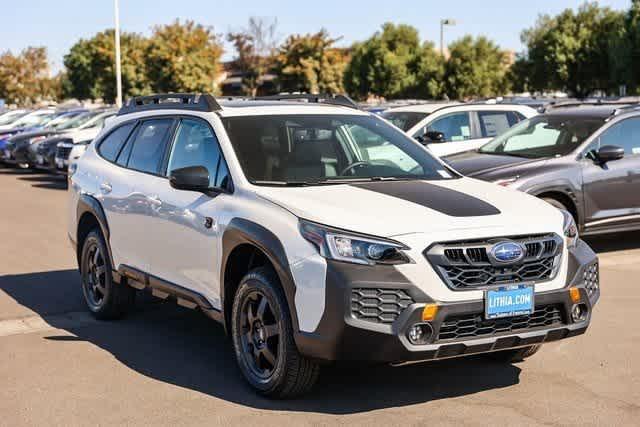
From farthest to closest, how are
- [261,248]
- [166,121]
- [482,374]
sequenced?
[166,121]
[482,374]
[261,248]

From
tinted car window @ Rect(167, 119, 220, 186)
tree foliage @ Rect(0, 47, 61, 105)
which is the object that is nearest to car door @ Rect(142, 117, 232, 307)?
tinted car window @ Rect(167, 119, 220, 186)

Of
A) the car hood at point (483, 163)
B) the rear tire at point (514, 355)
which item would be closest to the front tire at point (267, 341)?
the rear tire at point (514, 355)

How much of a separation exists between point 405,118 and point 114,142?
7844 mm

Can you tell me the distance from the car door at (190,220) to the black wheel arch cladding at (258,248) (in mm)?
105

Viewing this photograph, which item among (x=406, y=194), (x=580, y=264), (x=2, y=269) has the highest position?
(x=406, y=194)

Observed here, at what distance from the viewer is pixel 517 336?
5.11 m

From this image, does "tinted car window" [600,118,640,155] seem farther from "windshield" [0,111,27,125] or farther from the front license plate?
"windshield" [0,111,27,125]

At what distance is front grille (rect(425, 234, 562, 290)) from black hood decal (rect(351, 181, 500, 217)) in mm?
240

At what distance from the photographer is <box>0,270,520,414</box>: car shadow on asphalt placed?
547 centimetres

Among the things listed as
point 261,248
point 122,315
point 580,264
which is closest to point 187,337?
point 122,315

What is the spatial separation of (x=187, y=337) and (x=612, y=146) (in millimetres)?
5693

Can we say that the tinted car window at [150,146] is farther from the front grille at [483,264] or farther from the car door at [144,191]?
the front grille at [483,264]

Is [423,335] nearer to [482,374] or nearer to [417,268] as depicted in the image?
[417,268]

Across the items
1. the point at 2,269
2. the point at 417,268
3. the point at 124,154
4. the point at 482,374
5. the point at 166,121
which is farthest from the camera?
the point at 2,269
